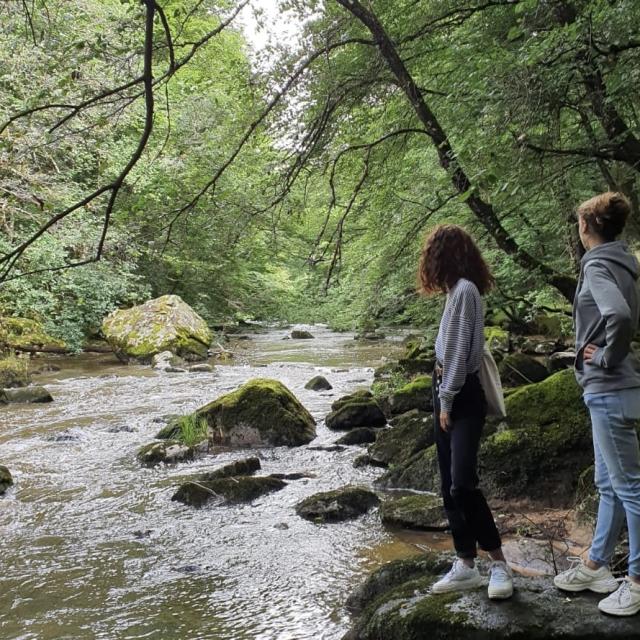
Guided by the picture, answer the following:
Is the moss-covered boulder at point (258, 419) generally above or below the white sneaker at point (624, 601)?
below

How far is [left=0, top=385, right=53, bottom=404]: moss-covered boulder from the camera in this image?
12125 mm

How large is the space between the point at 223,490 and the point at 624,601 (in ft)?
15.7

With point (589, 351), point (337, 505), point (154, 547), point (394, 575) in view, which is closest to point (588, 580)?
point (589, 351)

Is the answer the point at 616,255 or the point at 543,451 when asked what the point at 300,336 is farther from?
the point at 616,255

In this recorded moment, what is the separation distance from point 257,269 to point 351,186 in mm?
17019

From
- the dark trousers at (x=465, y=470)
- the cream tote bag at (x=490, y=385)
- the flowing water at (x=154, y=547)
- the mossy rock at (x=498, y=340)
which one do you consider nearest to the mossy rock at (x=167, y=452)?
the flowing water at (x=154, y=547)

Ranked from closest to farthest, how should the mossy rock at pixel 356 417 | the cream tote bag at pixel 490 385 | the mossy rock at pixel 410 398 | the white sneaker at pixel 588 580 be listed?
the white sneaker at pixel 588 580 < the cream tote bag at pixel 490 385 < the mossy rock at pixel 356 417 < the mossy rock at pixel 410 398

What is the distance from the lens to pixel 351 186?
8.31 meters

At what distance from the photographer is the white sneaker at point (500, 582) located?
9.64 ft

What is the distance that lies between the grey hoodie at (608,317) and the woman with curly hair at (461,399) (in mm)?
504

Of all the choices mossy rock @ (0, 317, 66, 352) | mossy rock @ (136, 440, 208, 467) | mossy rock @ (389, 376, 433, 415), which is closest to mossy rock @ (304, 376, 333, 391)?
mossy rock @ (389, 376, 433, 415)

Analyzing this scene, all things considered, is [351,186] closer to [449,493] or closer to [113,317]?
[449,493]

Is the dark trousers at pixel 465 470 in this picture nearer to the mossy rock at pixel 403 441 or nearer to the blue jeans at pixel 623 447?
the blue jeans at pixel 623 447

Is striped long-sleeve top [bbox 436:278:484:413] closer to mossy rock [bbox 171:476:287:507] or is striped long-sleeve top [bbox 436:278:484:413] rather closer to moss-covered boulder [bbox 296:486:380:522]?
moss-covered boulder [bbox 296:486:380:522]
